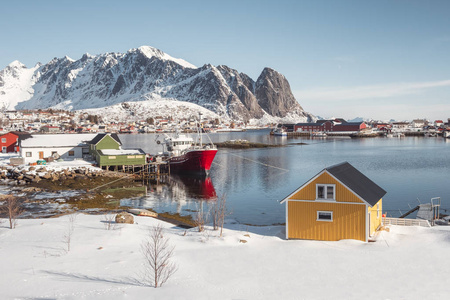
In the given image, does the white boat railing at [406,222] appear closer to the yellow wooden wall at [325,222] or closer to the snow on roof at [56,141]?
the yellow wooden wall at [325,222]

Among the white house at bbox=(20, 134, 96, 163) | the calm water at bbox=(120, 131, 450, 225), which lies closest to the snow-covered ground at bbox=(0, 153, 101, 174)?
the white house at bbox=(20, 134, 96, 163)

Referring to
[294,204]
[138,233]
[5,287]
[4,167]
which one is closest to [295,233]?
[294,204]

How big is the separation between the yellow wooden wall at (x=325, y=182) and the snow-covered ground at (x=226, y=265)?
8.07 feet

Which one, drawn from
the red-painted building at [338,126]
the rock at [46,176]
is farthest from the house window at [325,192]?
the red-painted building at [338,126]

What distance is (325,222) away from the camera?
70.8ft

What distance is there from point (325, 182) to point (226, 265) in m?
7.70

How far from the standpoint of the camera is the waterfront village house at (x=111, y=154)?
180 feet

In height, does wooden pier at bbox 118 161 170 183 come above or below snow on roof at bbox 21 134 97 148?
below

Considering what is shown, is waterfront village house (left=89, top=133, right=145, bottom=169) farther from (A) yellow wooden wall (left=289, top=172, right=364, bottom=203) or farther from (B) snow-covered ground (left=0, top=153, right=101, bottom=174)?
(A) yellow wooden wall (left=289, top=172, right=364, bottom=203)

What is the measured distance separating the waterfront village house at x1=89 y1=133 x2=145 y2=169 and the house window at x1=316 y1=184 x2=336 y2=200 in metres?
39.1

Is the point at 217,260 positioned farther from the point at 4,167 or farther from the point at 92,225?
the point at 4,167

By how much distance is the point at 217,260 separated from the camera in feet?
60.4

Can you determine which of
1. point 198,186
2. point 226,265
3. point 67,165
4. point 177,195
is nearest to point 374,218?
point 226,265

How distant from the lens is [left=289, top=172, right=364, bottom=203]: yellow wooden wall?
69.7ft
